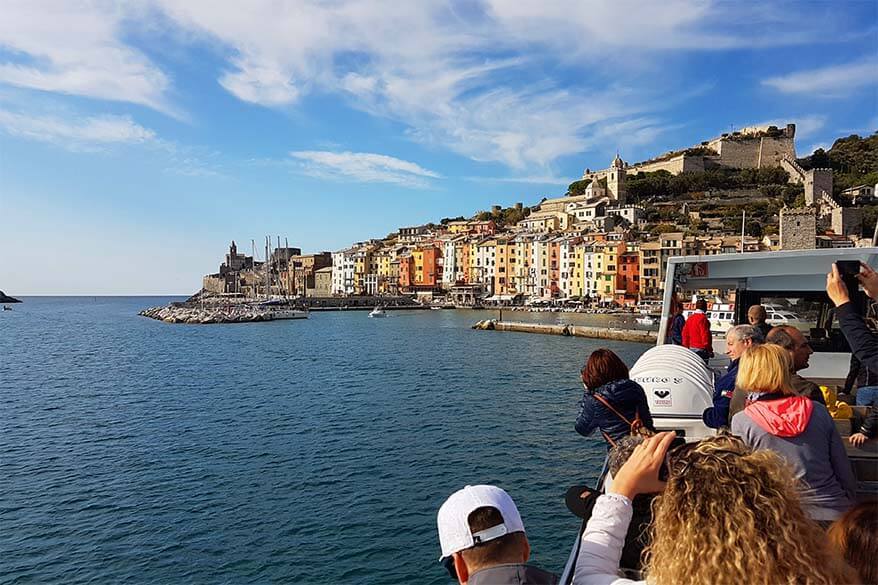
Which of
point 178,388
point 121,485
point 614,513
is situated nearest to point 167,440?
point 121,485

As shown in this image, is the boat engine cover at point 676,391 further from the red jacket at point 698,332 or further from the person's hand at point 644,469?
the red jacket at point 698,332

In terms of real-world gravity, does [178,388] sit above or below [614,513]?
below

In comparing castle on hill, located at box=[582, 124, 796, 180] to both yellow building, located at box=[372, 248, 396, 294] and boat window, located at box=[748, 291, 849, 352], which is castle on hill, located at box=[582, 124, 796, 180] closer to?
yellow building, located at box=[372, 248, 396, 294]

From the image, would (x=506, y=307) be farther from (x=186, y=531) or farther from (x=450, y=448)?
(x=186, y=531)

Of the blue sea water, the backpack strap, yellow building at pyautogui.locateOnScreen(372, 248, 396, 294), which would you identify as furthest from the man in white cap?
yellow building at pyautogui.locateOnScreen(372, 248, 396, 294)

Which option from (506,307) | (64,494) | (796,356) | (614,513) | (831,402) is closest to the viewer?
(614,513)

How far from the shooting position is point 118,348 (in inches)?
1766

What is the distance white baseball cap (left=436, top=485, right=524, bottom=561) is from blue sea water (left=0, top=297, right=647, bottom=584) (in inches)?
268

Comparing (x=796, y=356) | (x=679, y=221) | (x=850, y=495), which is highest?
(x=679, y=221)

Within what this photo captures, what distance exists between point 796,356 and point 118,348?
157ft

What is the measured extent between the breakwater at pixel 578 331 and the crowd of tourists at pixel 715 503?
4015 cm

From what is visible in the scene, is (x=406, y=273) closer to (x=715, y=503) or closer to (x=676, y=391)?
(x=676, y=391)

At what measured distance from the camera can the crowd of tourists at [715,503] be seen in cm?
145

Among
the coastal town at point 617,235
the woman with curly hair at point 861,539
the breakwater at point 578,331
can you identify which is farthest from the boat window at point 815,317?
the coastal town at point 617,235
